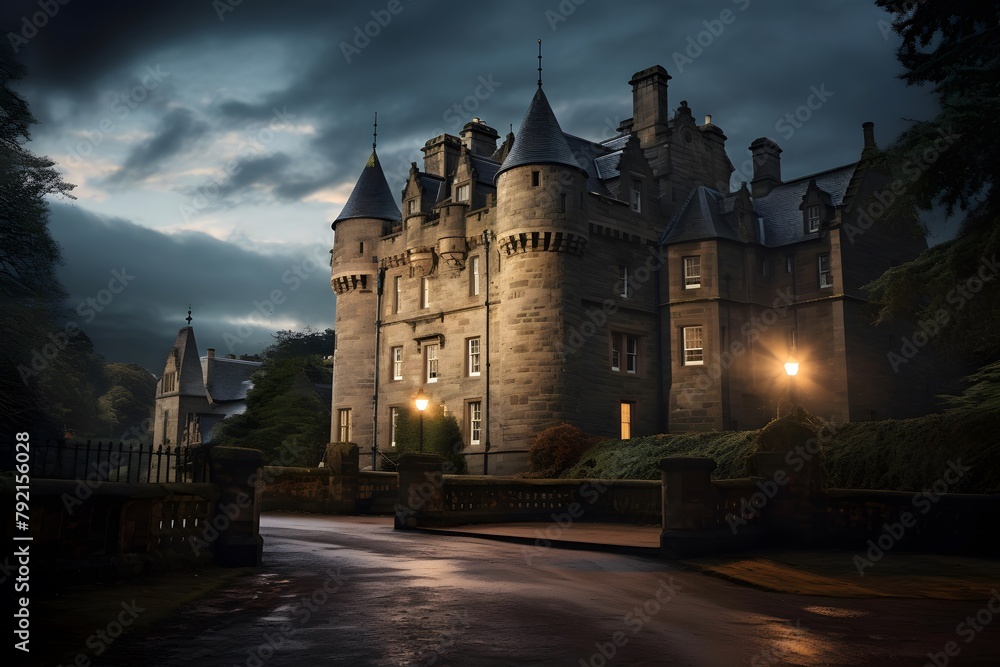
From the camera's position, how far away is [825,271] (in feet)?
127

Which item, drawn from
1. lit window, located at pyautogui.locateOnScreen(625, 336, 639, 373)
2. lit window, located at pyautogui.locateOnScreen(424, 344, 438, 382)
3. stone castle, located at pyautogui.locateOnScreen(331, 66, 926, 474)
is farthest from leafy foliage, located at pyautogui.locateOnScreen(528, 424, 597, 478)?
lit window, located at pyautogui.locateOnScreen(424, 344, 438, 382)

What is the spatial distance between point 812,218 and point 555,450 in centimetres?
1617

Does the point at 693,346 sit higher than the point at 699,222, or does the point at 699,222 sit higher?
the point at 699,222

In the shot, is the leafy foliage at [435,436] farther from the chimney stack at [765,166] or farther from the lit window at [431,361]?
the chimney stack at [765,166]

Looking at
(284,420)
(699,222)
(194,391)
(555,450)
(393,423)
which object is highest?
(699,222)

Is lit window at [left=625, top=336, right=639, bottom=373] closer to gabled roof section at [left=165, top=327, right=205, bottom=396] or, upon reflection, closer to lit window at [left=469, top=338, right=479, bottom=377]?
lit window at [left=469, top=338, right=479, bottom=377]

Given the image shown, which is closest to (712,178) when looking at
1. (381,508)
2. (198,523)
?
(381,508)

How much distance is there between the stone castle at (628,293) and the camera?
1419 inches

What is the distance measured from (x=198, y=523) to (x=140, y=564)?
176 cm

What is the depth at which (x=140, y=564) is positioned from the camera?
10070 millimetres

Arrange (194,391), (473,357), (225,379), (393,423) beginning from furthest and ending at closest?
(225,379) → (194,391) → (393,423) → (473,357)

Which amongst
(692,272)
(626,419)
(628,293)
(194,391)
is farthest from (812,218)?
(194,391)

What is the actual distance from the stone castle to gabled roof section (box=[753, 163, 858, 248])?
9 cm

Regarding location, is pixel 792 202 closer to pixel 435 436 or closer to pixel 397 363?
pixel 435 436
